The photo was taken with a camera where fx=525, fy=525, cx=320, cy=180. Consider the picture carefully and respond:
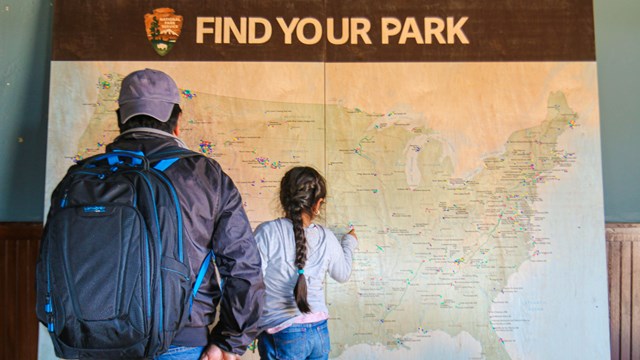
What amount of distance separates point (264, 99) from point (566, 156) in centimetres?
172

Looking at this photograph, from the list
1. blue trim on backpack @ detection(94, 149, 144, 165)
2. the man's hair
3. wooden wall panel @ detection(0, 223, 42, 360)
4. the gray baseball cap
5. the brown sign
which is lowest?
wooden wall panel @ detection(0, 223, 42, 360)

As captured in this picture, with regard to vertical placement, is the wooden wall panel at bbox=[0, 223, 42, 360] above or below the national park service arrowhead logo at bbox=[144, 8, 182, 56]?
below

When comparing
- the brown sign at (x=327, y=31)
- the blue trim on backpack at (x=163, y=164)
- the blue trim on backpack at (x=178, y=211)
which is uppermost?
the brown sign at (x=327, y=31)

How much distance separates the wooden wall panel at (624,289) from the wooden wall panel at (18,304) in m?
3.31

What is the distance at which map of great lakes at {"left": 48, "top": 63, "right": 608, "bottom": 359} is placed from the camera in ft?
9.38

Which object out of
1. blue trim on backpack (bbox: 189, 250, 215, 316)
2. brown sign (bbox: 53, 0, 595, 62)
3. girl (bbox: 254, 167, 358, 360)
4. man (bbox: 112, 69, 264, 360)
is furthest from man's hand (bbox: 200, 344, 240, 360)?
brown sign (bbox: 53, 0, 595, 62)

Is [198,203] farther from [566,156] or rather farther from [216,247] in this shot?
[566,156]

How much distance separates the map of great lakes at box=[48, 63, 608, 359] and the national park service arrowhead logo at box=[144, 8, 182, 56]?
22cm

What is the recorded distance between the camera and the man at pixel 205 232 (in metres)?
1.28

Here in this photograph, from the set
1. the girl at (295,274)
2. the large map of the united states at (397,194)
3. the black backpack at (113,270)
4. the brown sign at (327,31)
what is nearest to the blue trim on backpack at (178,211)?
the black backpack at (113,270)

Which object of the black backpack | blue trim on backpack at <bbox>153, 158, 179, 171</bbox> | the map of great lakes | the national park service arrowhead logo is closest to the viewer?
the black backpack

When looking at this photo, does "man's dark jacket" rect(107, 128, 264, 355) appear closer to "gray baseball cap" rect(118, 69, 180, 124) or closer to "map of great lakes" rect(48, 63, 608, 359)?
"gray baseball cap" rect(118, 69, 180, 124)

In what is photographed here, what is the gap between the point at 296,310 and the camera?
2.04m

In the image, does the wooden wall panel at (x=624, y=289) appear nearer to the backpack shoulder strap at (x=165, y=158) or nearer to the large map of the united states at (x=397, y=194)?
the large map of the united states at (x=397, y=194)
